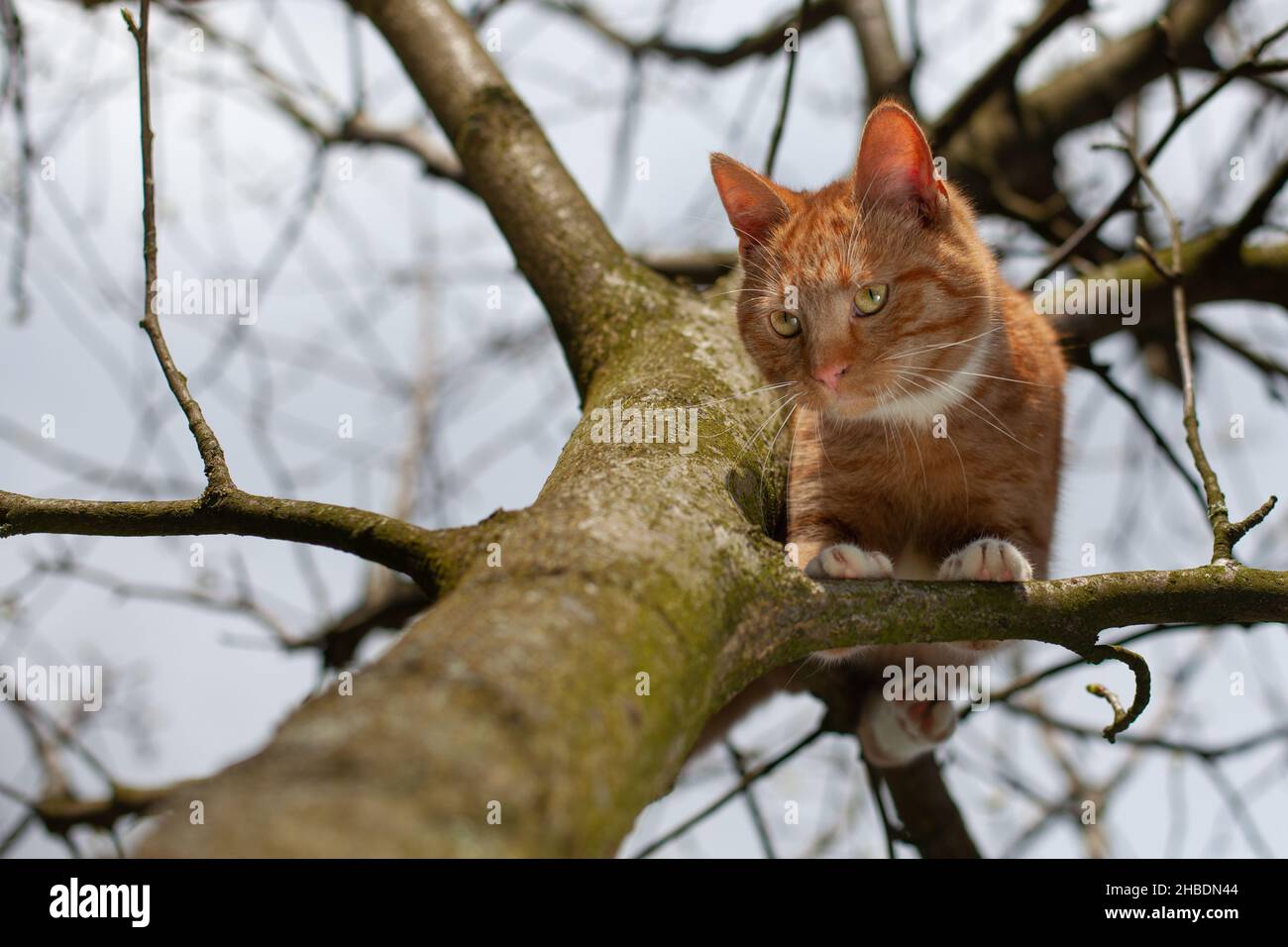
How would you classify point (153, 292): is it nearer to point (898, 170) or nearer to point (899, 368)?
point (899, 368)

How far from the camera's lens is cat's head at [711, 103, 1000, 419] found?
2.39 m

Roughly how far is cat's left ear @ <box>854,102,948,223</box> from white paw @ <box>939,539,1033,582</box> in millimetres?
927

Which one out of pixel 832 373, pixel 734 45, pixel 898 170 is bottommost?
pixel 832 373

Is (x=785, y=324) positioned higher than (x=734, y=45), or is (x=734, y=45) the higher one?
(x=734, y=45)

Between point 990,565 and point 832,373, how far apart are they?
1.95 feet

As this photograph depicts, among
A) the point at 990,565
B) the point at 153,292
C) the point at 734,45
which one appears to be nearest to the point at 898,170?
the point at 990,565

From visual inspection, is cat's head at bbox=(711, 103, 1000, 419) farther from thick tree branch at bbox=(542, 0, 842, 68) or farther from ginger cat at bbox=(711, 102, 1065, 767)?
A: thick tree branch at bbox=(542, 0, 842, 68)

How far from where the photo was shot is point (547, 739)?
1.02m

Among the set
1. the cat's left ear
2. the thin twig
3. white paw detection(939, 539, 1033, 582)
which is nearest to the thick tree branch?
the cat's left ear

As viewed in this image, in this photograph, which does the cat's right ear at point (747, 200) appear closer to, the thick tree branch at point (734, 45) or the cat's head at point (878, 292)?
the cat's head at point (878, 292)

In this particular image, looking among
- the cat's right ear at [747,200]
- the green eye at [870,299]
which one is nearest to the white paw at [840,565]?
the green eye at [870,299]

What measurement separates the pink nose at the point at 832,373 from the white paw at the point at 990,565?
0.49 meters

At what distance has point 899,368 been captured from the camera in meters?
2.38
